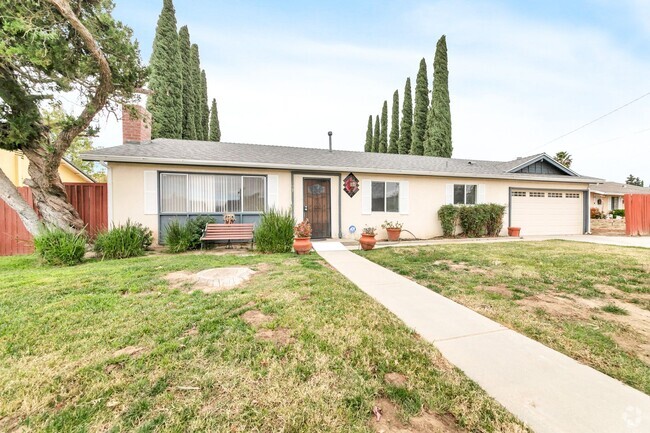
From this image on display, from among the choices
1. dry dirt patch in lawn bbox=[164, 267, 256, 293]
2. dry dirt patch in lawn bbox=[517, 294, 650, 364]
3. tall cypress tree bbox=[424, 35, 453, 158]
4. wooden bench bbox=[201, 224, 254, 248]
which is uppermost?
tall cypress tree bbox=[424, 35, 453, 158]

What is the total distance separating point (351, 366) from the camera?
2.03m

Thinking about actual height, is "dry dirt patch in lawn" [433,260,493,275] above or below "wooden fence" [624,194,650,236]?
below

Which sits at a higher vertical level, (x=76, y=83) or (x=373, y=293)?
(x=76, y=83)

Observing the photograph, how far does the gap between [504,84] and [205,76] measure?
928 inches

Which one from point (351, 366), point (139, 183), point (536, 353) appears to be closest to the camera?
point (351, 366)

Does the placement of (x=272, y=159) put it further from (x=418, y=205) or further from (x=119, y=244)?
(x=418, y=205)

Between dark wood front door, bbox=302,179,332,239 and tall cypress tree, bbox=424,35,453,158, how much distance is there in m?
14.6

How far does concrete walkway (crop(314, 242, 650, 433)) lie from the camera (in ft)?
5.06

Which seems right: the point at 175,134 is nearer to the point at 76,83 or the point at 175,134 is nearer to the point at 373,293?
the point at 76,83

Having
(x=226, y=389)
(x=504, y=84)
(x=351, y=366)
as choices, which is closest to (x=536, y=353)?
(x=351, y=366)

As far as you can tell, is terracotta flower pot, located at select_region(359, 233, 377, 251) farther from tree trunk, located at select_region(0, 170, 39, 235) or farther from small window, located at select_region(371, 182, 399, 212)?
tree trunk, located at select_region(0, 170, 39, 235)

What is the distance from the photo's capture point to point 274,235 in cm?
716

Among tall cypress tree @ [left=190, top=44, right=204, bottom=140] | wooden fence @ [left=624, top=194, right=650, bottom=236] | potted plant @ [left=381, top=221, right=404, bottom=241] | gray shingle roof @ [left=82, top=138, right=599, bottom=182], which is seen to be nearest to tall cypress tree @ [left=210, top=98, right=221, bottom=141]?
tall cypress tree @ [left=190, top=44, right=204, bottom=140]

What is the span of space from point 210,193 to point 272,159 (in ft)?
8.00
